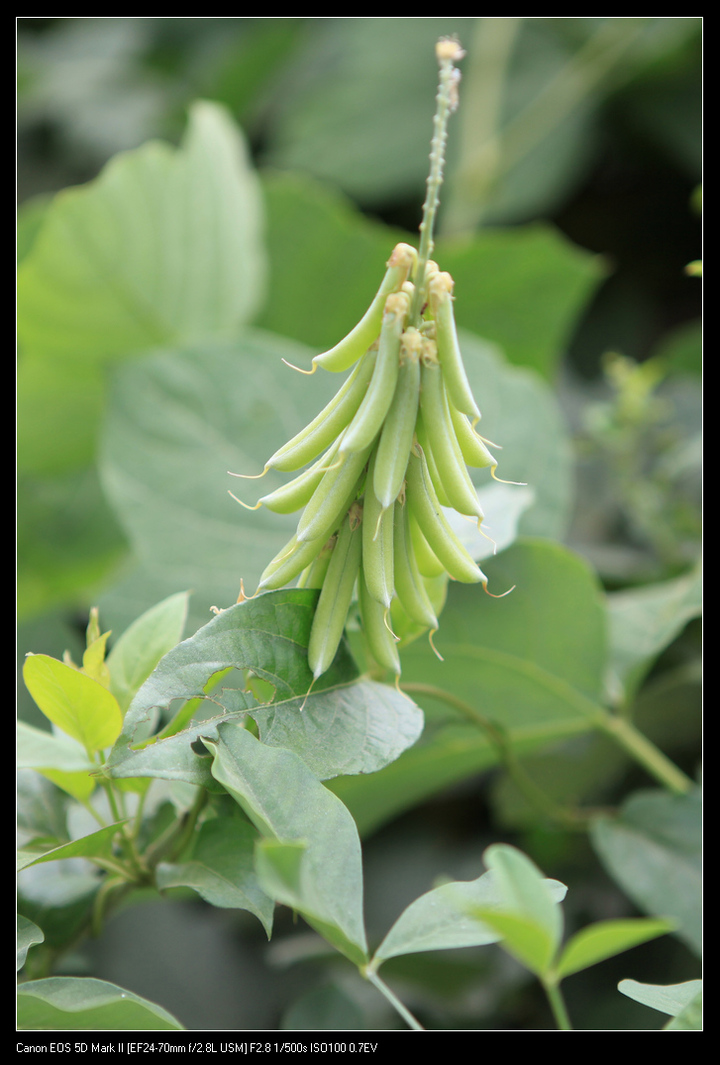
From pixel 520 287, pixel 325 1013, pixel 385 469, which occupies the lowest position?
pixel 325 1013

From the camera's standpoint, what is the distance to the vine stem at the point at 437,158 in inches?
7.2

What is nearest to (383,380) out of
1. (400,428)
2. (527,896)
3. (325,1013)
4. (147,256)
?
(400,428)

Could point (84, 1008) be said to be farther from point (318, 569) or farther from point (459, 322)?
point (459, 322)

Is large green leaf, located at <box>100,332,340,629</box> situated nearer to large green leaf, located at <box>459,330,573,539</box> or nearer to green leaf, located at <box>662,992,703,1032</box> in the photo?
large green leaf, located at <box>459,330,573,539</box>

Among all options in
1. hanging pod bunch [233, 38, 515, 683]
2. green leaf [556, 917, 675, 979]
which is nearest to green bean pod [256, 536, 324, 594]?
hanging pod bunch [233, 38, 515, 683]

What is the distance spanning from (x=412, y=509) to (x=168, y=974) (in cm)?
38

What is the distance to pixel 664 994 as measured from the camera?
23 cm

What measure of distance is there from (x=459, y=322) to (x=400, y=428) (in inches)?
17.3

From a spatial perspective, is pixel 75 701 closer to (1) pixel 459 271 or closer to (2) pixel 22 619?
(2) pixel 22 619

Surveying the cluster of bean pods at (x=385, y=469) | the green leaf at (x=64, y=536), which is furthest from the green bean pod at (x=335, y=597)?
the green leaf at (x=64, y=536)

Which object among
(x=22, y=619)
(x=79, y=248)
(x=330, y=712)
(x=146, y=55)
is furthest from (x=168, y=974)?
(x=146, y=55)

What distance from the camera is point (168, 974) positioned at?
1.52ft

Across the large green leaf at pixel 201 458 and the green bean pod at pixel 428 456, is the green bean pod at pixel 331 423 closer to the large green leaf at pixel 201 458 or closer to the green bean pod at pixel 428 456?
the green bean pod at pixel 428 456

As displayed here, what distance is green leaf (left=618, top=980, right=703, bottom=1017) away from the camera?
0.22 metres
